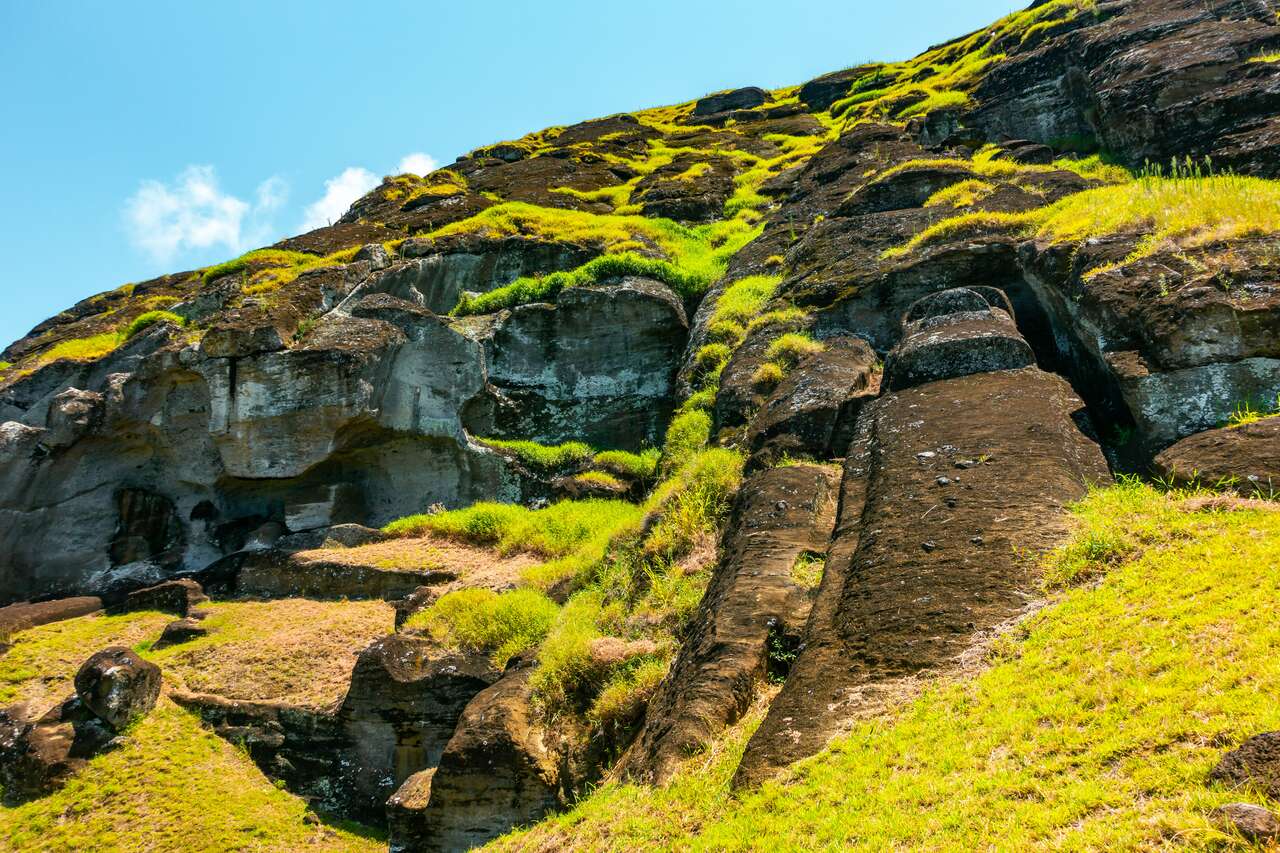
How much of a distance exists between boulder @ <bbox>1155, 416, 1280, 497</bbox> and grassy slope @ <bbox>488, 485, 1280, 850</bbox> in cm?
52

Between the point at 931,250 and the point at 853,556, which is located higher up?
the point at 931,250

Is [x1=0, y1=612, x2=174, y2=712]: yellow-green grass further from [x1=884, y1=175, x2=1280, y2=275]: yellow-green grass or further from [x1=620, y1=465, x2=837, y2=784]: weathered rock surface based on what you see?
[x1=884, y1=175, x2=1280, y2=275]: yellow-green grass

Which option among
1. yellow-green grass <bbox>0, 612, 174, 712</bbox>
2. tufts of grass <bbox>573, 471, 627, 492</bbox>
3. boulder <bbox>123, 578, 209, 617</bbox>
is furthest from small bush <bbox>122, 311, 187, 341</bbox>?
tufts of grass <bbox>573, 471, 627, 492</bbox>

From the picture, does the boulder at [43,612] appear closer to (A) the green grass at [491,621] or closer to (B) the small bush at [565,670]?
(A) the green grass at [491,621]

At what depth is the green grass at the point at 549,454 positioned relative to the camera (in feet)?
71.4

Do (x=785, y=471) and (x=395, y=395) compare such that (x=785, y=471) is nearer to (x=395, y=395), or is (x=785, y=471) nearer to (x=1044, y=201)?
(x=1044, y=201)

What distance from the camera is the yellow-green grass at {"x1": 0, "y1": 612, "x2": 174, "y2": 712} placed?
15422 mm

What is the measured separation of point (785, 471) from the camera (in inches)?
415

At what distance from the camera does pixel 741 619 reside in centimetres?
821

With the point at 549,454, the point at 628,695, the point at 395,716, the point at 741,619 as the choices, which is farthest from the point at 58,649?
the point at 741,619

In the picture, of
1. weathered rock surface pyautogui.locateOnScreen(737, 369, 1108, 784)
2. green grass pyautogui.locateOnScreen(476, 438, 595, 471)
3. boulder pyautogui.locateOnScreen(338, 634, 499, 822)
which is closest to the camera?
weathered rock surface pyautogui.locateOnScreen(737, 369, 1108, 784)

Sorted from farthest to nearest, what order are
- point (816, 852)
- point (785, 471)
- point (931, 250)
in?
point (931, 250)
point (785, 471)
point (816, 852)

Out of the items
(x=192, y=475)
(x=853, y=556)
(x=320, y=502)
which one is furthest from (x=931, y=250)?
(x=192, y=475)

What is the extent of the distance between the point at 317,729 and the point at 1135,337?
1267 cm
